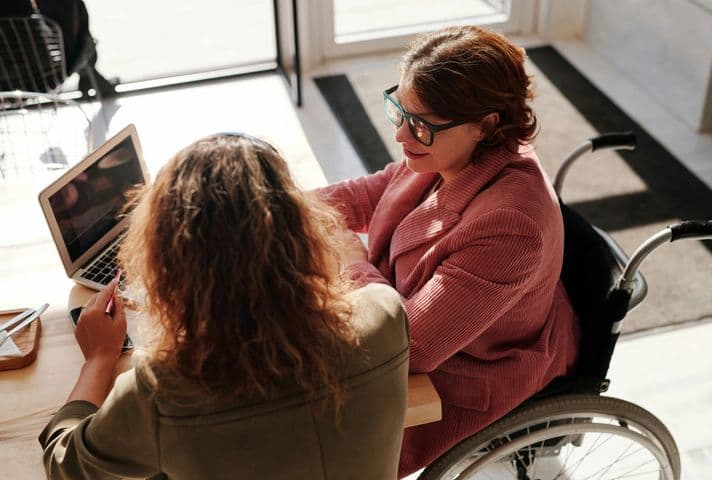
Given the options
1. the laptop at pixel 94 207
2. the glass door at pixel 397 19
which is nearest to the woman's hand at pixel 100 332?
the laptop at pixel 94 207

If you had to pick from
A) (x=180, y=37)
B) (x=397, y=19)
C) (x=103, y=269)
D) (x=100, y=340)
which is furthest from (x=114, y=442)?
(x=397, y=19)

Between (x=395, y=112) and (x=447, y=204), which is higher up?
(x=395, y=112)

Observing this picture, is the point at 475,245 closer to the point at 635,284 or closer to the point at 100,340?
the point at 635,284

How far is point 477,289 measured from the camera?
5.03 ft

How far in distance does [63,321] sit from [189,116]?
7.26 feet

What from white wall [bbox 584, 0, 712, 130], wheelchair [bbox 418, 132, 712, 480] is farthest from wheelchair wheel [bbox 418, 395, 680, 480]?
white wall [bbox 584, 0, 712, 130]

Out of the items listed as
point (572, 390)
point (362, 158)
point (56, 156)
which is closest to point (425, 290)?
point (572, 390)

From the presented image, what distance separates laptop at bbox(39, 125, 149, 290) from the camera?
5.58 ft

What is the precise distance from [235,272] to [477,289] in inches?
22.0

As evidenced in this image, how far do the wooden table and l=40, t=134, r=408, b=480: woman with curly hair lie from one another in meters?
0.25

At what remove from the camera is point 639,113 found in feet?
12.4

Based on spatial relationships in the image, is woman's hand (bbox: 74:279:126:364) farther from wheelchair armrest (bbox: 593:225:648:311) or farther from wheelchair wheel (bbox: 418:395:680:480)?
wheelchair armrest (bbox: 593:225:648:311)

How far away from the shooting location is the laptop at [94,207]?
1.70m

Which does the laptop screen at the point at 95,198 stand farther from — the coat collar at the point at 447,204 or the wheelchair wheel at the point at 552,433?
the wheelchair wheel at the point at 552,433
